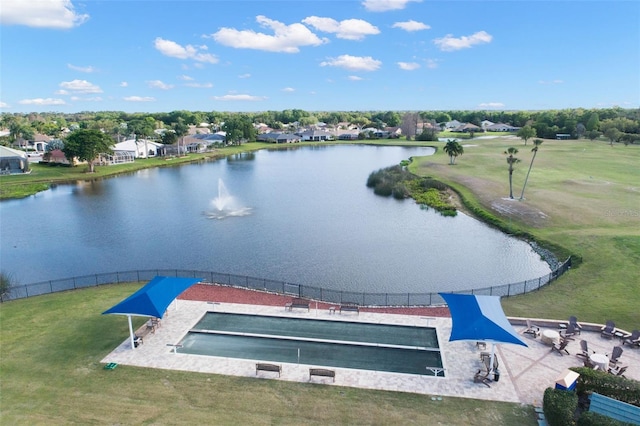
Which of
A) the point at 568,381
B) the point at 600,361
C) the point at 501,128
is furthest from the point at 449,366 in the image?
the point at 501,128

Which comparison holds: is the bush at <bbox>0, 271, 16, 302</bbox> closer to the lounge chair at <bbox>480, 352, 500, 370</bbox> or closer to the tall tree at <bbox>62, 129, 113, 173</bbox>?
the lounge chair at <bbox>480, 352, 500, 370</bbox>

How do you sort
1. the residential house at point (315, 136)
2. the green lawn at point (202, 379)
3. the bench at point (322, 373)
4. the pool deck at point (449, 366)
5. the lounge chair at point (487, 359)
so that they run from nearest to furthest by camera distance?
the green lawn at point (202, 379) < the pool deck at point (449, 366) < the bench at point (322, 373) < the lounge chair at point (487, 359) < the residential house at point (315, 136)

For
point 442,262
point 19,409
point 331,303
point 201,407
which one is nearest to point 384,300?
point 331,303

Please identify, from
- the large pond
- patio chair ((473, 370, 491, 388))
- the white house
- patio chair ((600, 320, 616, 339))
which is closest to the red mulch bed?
the large pond

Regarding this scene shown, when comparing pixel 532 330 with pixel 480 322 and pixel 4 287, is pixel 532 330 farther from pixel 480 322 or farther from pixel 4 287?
pixel 4 287

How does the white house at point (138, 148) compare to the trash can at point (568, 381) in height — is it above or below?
above

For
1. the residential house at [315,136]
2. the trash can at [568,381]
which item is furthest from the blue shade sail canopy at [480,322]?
the residential house at [315,136]

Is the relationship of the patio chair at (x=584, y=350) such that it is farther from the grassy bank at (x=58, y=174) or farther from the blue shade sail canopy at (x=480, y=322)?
the grassy bank at (x=58, y=174)
